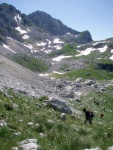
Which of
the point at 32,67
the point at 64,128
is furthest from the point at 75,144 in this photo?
the point at 32,67

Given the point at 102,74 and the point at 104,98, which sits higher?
the point at 102,74

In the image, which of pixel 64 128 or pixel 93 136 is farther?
pixel 64 128

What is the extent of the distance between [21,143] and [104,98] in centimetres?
5634

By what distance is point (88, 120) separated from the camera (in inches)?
1146

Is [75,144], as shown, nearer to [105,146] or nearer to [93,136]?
[105,146]

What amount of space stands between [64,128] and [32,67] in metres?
162

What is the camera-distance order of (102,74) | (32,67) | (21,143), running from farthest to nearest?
(32,67) < (102,74) < (21,143)

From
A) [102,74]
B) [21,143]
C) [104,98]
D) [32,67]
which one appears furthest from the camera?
[32,67]

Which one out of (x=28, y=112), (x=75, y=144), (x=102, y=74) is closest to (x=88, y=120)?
(x=28, y=112)

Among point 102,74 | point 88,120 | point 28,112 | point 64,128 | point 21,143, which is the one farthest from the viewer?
point 102,74

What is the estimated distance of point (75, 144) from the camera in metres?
12.6

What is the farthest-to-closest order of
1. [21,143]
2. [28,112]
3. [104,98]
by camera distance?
[104,98] → [28,112] → [21,143]

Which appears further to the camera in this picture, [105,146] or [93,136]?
[93,136]

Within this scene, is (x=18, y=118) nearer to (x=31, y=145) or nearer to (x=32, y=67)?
(x=31, y=145)
